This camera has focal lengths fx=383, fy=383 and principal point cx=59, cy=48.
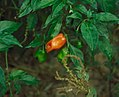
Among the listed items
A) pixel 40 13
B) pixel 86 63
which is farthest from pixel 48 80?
pixel 40 13

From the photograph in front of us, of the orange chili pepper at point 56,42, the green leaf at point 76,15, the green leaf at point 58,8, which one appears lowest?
the orange chili pepper at point 56,42

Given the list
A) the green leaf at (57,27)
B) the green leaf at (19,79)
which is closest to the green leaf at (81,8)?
the green leaf at (57,27)

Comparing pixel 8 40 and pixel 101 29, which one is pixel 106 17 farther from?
pixel 8 40

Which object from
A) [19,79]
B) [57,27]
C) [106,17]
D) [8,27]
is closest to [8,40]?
[8,27]

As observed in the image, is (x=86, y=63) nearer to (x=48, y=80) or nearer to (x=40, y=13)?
(x=40, y=13)

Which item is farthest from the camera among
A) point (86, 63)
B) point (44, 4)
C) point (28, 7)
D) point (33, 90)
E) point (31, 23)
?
point (33, 90)

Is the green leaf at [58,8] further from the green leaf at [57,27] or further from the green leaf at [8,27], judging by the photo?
the green leaf at [8,27]

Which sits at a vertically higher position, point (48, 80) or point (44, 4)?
point (44, 4)

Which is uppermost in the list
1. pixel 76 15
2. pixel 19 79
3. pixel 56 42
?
pixel 76 15
